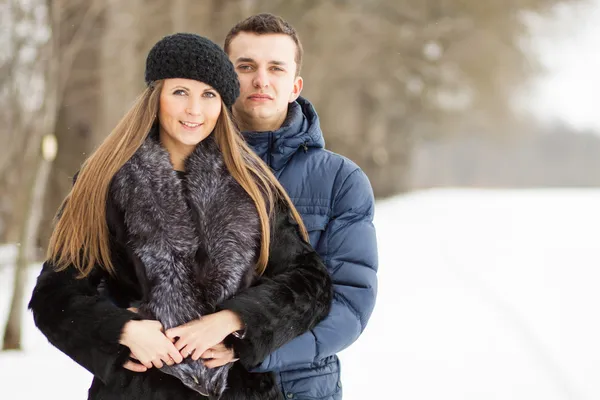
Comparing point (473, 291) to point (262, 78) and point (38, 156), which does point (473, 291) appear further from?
point (262, 78)

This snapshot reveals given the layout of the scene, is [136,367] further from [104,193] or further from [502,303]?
[502,303]

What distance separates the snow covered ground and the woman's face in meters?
3.69

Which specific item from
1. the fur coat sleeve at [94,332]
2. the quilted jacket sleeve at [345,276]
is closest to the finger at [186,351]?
the fur coat sleeve at [94,332]

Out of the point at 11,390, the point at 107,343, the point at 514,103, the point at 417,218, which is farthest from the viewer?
the point at 514,103

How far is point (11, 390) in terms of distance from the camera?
5977mm

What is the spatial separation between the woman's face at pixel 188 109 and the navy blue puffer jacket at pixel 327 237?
0.47 metres

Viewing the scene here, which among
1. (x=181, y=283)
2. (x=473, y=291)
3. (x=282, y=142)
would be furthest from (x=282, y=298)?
(x=473, y=291)

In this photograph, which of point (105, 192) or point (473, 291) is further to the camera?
point (473, 291)

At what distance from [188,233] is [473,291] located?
8041 millimetres

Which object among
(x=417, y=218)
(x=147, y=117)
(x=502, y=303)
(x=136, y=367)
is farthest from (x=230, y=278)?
(x=417, y=218)

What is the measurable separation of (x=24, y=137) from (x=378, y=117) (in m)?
15.1

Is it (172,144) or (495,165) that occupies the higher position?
(495,165)

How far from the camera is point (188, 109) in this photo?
A: 2.54 m

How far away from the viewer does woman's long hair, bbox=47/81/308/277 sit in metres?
2.53
